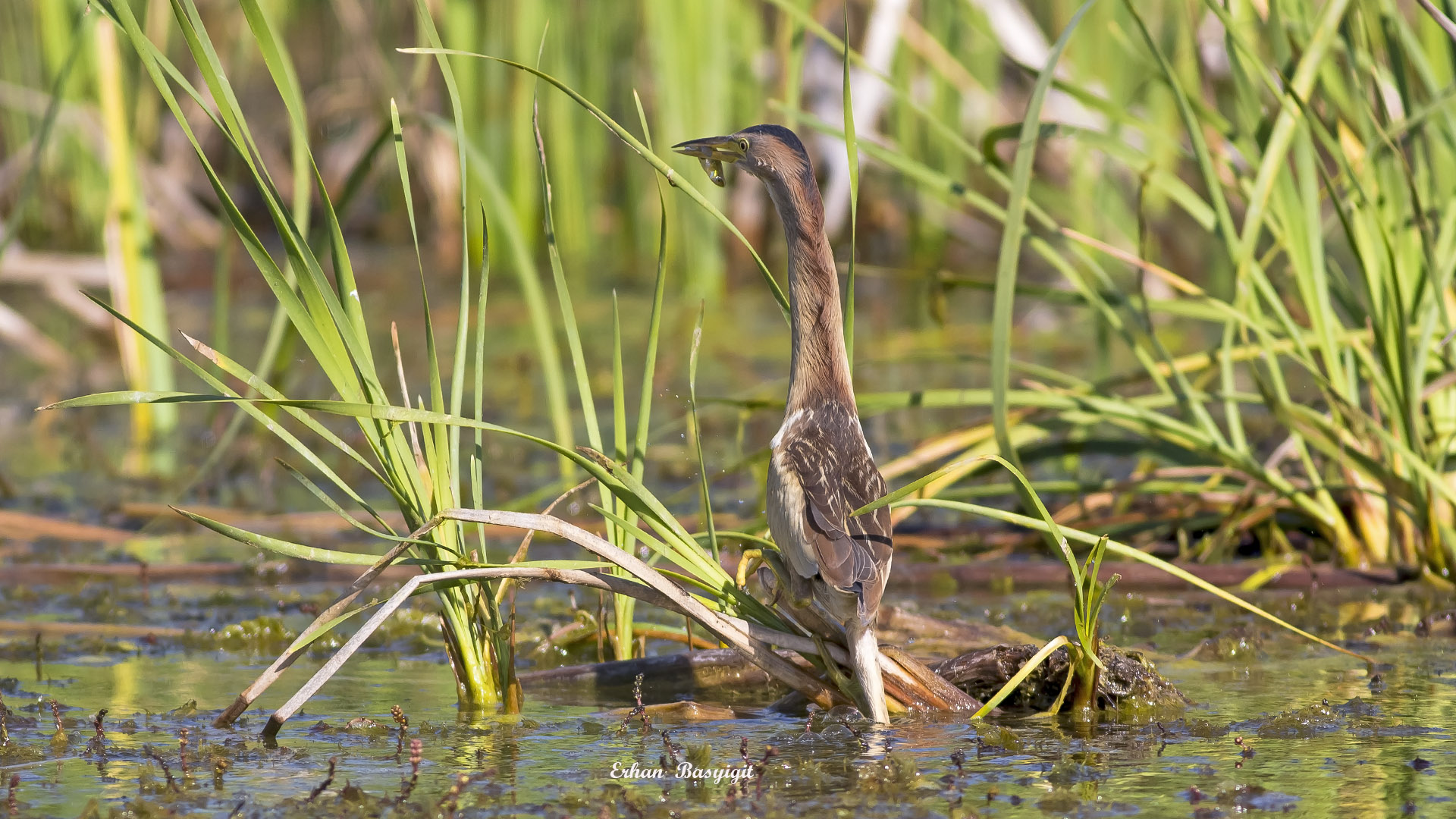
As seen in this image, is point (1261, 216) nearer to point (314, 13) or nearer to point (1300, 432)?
point (1300, 432)

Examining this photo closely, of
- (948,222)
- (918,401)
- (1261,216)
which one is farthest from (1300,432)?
(948,222)

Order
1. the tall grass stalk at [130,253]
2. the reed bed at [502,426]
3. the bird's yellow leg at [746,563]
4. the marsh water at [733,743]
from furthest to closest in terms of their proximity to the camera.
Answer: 1. the tall grass stalk at [130,253]
2. the bird's yellow leg at [746,563]
3. the reed bed at [502,426]
4. the marsh water at [733,743]

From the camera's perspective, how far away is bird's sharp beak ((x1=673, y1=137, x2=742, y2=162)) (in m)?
3.12

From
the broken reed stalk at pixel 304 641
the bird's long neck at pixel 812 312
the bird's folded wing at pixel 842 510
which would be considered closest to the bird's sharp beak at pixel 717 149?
the bird's long neck at pixel 812 312

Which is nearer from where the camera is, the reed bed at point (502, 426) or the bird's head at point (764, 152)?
the reed bed at point (502, 426)

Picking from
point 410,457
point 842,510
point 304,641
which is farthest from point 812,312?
point 304,641

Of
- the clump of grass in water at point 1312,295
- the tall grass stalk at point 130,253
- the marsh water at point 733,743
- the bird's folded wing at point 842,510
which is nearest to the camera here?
the marsh water at point 733,743

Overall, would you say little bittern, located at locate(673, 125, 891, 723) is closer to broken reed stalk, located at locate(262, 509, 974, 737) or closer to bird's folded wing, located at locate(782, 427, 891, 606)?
bird's folded wing, located at locate(782, 427, 891, 606)

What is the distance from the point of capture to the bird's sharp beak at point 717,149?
3.12 meters

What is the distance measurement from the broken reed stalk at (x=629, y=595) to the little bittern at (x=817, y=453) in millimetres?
114

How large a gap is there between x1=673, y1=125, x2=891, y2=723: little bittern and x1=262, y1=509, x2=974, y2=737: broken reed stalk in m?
0.11

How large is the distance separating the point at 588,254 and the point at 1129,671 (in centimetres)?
832

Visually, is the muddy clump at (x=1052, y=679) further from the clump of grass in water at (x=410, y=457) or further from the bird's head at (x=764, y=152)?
the bird's head at (x=764, y=152)

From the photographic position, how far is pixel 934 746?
2.87 m
